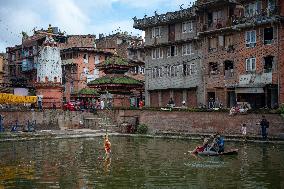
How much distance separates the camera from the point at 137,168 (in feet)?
75.4

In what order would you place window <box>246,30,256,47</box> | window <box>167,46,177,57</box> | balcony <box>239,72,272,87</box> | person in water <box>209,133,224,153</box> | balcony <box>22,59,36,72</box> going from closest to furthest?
person in water <box>209,133,224,153</box>, balcony <box>239,72,272,87</box>, window <box>246,30,256,47</box>, window <box>167,46,177,57</box>, balcony <box>22,59,36,72</box>

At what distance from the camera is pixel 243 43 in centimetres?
4975

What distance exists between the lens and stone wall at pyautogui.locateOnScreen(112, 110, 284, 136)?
38.7 meters

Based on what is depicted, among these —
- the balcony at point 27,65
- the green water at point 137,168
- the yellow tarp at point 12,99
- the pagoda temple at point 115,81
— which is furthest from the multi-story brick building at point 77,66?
the green water at point 137,168

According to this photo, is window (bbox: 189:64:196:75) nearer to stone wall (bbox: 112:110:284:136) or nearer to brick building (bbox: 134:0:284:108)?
brick building (bbox: 134:0:284:108)

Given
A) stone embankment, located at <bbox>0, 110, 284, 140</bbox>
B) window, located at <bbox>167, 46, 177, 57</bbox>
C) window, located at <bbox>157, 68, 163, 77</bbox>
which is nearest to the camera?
stone embankment, located at <bbox>0, 110, 284, 140</bbox>

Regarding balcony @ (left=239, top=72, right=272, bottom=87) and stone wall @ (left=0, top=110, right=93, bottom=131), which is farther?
balcony @ (left=239, top=72, right=272, bottom=87)

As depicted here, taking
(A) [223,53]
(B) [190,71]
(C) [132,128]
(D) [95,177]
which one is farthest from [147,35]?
(D) [95,177]

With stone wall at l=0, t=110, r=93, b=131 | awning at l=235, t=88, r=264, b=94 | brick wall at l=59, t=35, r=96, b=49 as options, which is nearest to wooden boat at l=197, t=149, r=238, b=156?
awning at l=235, t=88, r=264, b=94

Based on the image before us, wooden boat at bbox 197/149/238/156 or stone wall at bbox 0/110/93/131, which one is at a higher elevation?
stone wall at bbox 0/110/93/131

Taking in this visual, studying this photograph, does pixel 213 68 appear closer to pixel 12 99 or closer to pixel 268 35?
pixel 268 35

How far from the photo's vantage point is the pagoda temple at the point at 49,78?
5262 centimetres

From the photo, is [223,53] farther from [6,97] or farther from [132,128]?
[6,97]

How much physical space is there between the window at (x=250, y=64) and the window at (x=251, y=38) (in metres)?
1.59
